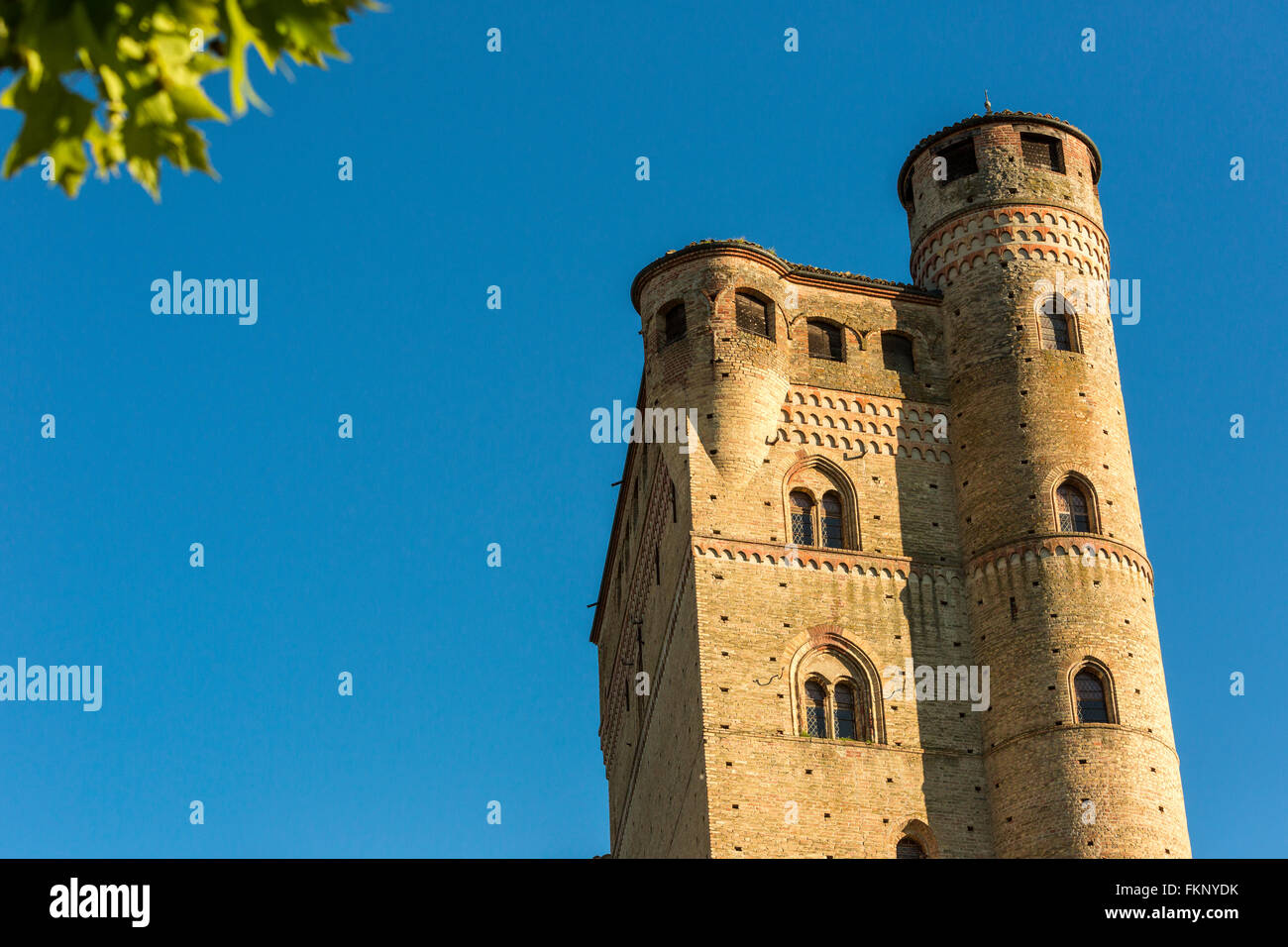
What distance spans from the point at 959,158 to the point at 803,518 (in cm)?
944

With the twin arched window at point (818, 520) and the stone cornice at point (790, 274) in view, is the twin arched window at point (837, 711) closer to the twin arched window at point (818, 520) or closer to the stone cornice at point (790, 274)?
the twin arched window at point (818, 520)

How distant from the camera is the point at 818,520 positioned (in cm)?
3338

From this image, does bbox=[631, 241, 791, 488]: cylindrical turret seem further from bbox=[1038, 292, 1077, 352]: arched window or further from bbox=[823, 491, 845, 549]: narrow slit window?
bbox=[1038, 292, 1077, 352]: arched window

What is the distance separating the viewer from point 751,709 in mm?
30609

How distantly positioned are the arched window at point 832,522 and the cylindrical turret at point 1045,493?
2.49m

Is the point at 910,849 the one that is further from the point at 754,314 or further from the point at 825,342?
the point at 754,314

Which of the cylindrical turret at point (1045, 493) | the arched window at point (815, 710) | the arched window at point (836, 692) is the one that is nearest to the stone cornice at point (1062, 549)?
the cylindrical turret at point (1045, 493)

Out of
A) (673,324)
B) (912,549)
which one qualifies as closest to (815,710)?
(912,549)

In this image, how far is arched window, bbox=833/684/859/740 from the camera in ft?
103

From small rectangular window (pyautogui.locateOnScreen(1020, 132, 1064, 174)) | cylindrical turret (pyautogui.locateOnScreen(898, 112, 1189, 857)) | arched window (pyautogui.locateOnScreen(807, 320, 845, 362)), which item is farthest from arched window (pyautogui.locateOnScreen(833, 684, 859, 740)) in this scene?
small rectangular window (pyautogui.locateOnScreen(1020, 132, 1064, 174))

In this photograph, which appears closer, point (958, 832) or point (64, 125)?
point (64, 125)
